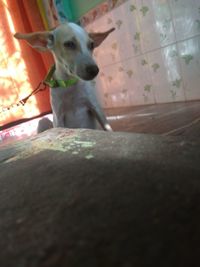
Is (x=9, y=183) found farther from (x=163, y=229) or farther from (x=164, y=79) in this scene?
(x=164, y=79)

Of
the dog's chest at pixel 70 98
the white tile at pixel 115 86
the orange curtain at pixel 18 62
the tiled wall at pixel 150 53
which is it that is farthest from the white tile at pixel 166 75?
the orange curtain at pixel 18 62

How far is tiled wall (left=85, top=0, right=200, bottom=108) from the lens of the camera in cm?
132

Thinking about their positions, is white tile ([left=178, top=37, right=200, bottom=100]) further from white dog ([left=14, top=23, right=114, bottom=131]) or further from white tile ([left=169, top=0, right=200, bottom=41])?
white dog ([left=14, top=23, right=114, bottom=131])

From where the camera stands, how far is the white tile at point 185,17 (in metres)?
1.24

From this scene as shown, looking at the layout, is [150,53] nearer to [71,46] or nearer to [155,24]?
[155,24]

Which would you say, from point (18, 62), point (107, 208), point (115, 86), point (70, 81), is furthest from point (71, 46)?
point (18, 62)

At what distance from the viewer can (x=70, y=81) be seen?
117 cm

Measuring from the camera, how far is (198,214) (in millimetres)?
304

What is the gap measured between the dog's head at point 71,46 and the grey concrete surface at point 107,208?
49 cm

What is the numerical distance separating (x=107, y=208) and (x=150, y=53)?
130 cm

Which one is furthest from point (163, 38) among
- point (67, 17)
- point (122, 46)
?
point (67, 17)

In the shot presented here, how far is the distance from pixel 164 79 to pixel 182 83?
12 centimetres

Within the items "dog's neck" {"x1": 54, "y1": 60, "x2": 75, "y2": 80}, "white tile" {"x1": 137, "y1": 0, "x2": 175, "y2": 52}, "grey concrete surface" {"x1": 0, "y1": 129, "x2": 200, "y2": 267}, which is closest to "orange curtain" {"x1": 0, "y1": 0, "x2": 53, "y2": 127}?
"white tile" {"x1": 137, "y1": 0, "x2": 175, "y2": 52}

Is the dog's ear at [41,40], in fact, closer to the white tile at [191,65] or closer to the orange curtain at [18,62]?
the white tile at [191,65]
